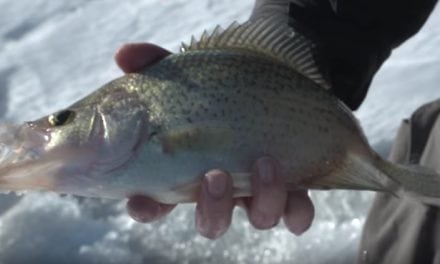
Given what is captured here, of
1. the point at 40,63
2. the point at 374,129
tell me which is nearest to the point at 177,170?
the point at 374,129

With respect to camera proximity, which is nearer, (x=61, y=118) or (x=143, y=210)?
(x=61, y=118)

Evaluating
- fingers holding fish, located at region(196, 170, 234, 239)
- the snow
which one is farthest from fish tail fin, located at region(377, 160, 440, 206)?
the snow

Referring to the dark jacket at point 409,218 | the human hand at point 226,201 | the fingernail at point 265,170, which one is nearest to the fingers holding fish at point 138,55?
the human hand at point 226,201

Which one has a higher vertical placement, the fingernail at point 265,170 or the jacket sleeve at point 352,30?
Result: the jacket sleeve at point 352,30

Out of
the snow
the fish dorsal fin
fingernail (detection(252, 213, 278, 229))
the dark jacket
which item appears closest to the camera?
the fish dorsal fin

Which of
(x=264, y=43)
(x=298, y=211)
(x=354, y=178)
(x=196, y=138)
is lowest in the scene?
(x=298, y=211)

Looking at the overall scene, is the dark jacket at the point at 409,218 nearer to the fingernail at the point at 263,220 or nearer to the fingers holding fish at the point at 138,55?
the fingernail at the point at 263,220

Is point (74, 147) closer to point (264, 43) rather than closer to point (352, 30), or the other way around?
point (264, 43)

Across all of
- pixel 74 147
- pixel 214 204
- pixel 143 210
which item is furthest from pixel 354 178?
pixel 74 147

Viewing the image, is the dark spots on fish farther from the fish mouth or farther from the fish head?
the fish mouth
